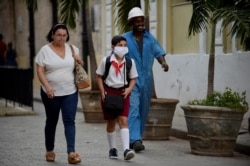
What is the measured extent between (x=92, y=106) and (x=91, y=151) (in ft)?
14.3

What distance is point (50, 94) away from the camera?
912cm

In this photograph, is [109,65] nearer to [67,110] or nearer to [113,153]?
[67,110]

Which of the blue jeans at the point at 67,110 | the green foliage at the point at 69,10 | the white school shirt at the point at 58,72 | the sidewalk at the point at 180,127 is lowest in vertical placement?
the sidewalk at the point at 180,127

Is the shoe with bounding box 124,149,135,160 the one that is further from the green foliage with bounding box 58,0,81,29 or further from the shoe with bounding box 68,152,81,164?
the green foliage with bounding box 58,0,81,29

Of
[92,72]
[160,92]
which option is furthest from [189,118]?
[160,92]

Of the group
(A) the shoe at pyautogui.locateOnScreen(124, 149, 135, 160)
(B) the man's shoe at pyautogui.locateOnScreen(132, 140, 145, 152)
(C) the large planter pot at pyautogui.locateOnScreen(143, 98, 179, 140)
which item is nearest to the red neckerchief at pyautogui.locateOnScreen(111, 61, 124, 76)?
(A) the shoe at pyautogui.locateOnScreen(124, 149, 135, 160)

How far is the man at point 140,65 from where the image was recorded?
10516 millimetres

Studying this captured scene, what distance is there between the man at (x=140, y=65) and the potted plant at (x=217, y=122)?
0.76 meters

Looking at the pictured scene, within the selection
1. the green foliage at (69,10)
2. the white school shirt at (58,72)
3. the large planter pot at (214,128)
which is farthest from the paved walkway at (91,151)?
the green foliage at (69,10)

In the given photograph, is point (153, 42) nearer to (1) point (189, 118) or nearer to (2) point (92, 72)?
(1) point (189, 118)

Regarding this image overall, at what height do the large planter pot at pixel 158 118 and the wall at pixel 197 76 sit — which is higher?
the wall at pixel 197 76

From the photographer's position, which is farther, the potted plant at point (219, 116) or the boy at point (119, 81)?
the potted plant at point (219, 116)

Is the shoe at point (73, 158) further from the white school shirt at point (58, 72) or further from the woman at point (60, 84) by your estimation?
the white school shirt at point (58, 72)

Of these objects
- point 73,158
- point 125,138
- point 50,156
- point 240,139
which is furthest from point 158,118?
point 73,158
